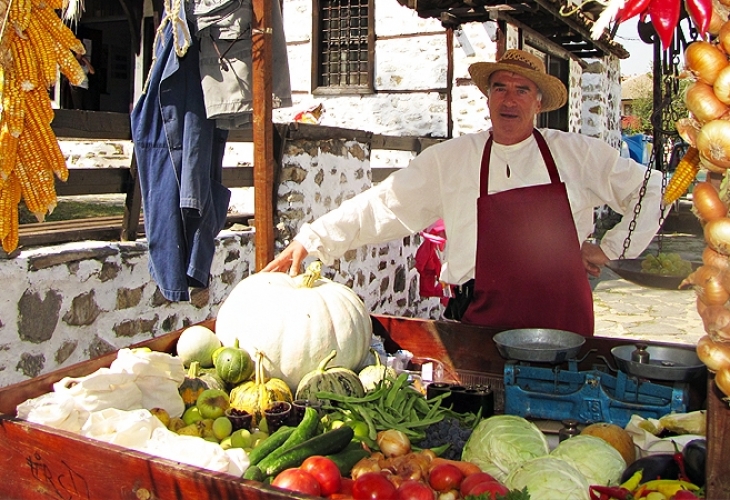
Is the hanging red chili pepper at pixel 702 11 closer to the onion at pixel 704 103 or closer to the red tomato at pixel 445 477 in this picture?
the onion at pixel 704 103

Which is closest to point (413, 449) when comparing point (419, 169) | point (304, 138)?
point (419, 169)

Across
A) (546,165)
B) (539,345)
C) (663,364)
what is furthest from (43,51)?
(546,165)

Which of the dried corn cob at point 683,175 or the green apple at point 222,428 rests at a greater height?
the dried corn cob at point 683,175

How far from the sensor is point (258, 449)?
212 cm

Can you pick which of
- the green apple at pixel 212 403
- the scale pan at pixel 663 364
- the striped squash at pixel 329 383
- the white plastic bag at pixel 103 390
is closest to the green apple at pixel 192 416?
the green apple at pixel 212 403

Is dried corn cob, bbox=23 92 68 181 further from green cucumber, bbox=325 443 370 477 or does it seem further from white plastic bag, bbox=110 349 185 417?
green cucumber, bbox=325 443 370 477

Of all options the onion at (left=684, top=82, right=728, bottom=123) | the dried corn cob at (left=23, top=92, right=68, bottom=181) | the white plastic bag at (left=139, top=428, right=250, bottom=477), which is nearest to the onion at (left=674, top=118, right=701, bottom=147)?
the onion at (left=684, top=82, right=728, bottom=123)

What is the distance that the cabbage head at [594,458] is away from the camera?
6.62ft

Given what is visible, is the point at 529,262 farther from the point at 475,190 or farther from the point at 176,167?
the point at 176,167

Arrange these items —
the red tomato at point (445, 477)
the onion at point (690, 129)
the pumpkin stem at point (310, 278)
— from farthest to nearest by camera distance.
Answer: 1. the pumpkin stem at point (310, 278)
2. the red tomato at point (445, 477)
3. the onion at point (690, 129)

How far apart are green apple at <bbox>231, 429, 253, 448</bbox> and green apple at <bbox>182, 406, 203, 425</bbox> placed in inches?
8.7

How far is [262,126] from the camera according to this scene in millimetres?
3408

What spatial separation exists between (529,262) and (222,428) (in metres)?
1.87

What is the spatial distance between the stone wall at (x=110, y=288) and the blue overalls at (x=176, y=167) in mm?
328
